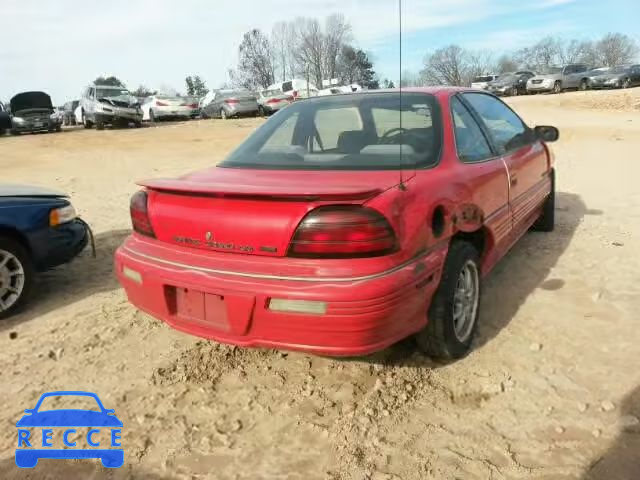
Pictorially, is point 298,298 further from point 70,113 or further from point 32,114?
point 70,113

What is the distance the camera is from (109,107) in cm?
1962

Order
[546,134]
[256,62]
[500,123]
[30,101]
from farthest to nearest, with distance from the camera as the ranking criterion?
[256,62]
[30,101]
[546,134]
[500,123]

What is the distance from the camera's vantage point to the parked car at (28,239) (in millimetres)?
3660

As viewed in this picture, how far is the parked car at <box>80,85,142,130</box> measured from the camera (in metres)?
19.7

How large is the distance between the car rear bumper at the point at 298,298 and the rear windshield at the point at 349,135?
63 cm

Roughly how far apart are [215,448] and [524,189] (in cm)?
281

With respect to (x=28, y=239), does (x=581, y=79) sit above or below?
above

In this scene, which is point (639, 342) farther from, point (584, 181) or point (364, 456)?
point (584, 181)

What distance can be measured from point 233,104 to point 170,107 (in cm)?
312

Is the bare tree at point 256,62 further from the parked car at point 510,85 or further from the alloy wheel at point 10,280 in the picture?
the alloy wheel at point 10,280

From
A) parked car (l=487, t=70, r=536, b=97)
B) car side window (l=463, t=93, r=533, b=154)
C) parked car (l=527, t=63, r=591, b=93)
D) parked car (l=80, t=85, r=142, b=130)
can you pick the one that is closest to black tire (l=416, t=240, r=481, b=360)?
car side window (l=463, t=93, r=533, b=154)

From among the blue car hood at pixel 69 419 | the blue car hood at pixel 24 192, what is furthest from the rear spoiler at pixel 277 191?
the blue car hood at pixel 24 192

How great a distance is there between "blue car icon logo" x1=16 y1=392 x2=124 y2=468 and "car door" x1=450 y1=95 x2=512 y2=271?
1.97m


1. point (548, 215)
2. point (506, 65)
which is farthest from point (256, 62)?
point (548, 215)
